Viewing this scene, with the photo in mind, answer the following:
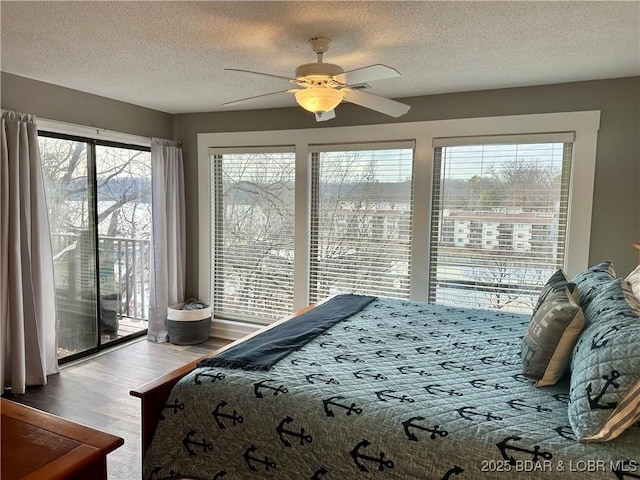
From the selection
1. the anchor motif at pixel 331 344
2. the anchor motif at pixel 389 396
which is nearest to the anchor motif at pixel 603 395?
the anchor motif at pixel 389 396

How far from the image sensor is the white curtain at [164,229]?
4.58m

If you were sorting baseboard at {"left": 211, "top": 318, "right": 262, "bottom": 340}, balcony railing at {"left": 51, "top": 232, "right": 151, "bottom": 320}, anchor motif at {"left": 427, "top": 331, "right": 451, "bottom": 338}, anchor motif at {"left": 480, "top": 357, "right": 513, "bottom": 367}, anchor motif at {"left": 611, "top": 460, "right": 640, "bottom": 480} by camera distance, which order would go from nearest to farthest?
anchor motif at {"left": 611, "top": 460, "right": 640, "bottom": 480} < anchor motif at {"left": 480, "top": 357, "right": 513, "bottom": 367} < anchor motif at {"left": 427, "top": 331, "right": 451, "bottom": 338} < balcony railing at {"left": 51, "top": 232, "right": 151, "bottom": 320} < baseboard at {"left": 211, "top": 318, "right": 262, "bottom": 340}

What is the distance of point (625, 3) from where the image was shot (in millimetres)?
2039

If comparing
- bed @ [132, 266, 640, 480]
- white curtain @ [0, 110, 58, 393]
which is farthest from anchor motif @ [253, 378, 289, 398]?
white curtain @ [0, 110, 58, 393]

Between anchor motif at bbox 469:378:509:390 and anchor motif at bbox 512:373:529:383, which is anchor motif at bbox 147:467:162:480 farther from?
anchor motif at bbox 512:373:529:383

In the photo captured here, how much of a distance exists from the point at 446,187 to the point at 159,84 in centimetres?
253

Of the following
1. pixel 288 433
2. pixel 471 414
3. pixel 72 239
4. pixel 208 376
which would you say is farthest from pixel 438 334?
pixel 72 239

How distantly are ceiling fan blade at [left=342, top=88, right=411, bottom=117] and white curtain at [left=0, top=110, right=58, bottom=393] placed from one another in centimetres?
248

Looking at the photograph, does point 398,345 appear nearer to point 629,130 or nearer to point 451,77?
point 451,77

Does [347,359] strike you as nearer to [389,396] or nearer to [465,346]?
[389,396]

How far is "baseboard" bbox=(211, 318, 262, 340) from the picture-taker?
475cm

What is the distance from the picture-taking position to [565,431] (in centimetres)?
149

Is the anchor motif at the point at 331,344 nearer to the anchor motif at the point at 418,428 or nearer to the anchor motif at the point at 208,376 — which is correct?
the anchor motif at the point at 208,376

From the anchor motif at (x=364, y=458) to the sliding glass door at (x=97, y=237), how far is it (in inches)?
133
